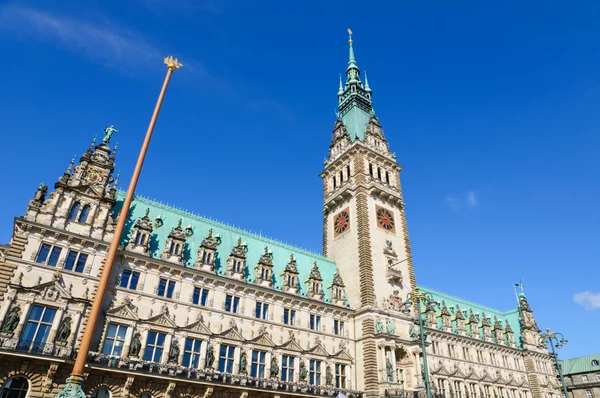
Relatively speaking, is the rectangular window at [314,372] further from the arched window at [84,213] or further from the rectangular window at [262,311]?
the arched window at [84,213]

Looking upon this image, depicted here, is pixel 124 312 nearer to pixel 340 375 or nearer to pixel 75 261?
pixel 75 261

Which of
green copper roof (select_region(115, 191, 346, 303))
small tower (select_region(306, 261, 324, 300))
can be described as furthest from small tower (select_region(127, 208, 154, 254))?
small tower (select_region(306, 261, 324, 300))

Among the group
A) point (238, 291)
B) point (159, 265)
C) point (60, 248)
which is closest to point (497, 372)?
point (238, 291)

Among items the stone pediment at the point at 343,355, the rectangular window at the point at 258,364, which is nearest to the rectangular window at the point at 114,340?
the rectangular window at the point at 258,364

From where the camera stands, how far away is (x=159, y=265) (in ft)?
131

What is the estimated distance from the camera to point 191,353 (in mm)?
38281

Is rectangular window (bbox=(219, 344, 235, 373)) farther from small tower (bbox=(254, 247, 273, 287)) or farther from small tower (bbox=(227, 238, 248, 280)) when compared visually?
small tower (bbox=(254, 247, 273, 287))

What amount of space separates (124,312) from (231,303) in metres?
10.7

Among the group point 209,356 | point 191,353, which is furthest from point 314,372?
point 191,353

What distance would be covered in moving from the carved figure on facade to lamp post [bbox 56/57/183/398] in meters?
15.4

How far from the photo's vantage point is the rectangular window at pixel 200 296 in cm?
4106

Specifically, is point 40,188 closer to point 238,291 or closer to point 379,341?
point 238,291

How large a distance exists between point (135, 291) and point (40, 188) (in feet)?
40.6

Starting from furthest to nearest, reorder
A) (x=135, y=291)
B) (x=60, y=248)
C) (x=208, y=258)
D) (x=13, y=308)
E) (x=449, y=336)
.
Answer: (x=449, y=336)
(x=208, y=258)
(x=135, y=291)
(x=60, y=248)
(x=13, y=308)
